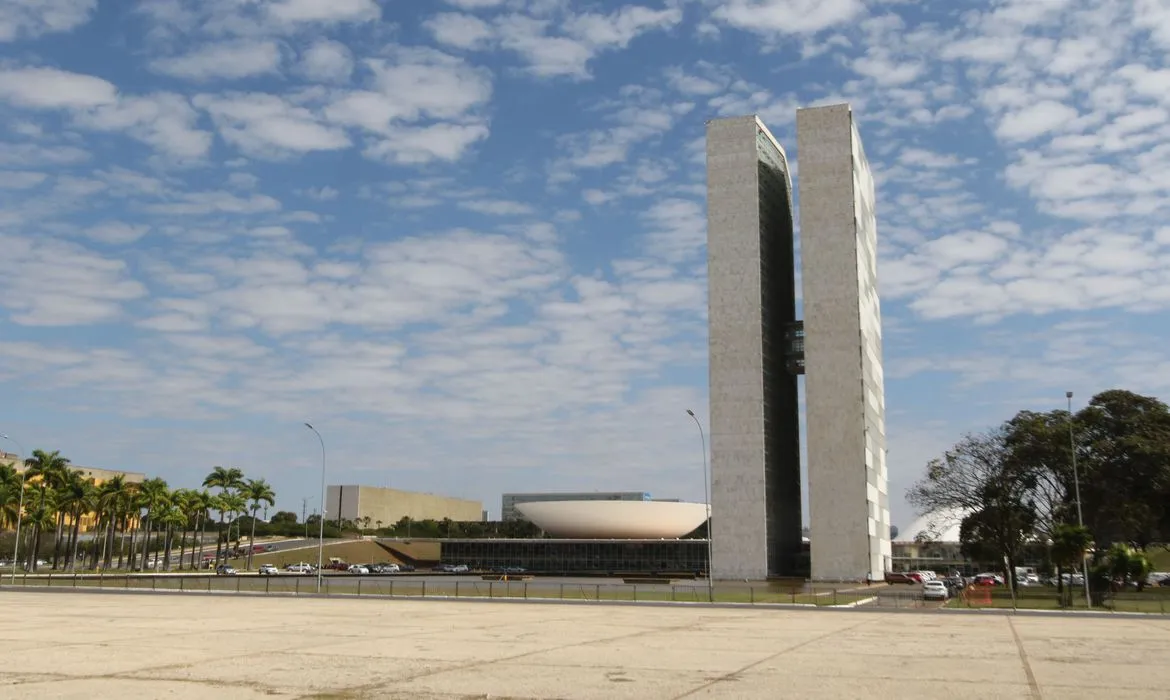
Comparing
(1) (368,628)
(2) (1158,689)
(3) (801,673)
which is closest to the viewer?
(2) (1158,689)

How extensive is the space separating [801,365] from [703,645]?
98.1 metres

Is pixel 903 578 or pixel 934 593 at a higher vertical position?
pixel 934 593

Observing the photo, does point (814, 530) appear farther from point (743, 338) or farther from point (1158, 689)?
point (1158, 689)

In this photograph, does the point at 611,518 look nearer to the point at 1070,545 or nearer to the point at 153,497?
the point at 153,497

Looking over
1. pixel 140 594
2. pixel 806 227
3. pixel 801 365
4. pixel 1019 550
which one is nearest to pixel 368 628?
pixel 140 594

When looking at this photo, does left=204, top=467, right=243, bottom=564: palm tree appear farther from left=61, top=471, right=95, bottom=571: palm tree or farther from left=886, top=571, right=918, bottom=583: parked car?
left=886, top=571, right=918, bottom=583: parked car

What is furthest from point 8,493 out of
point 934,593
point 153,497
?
point 934,593

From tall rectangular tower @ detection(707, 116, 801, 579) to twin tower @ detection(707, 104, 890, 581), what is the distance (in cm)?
13

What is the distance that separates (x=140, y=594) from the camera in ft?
180

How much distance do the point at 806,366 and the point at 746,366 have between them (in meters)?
6.62

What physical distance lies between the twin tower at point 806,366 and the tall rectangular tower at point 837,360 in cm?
12

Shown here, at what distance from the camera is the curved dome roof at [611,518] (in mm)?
137625

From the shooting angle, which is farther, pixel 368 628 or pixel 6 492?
pixel 6 492

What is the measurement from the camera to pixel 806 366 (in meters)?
106
